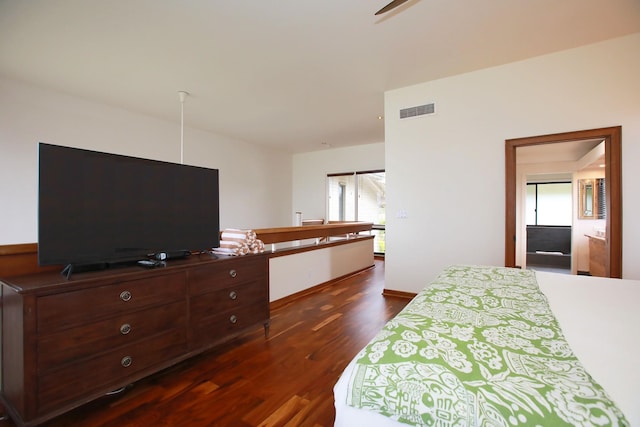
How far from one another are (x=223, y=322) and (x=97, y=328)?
33.6 inches

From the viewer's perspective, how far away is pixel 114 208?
1771mm

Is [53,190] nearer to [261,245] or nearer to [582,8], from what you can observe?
[261,245]

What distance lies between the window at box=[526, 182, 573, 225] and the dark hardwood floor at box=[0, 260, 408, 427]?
6.33 meters

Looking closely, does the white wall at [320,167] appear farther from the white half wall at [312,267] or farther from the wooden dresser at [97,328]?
the wooden dresser at [97,328]

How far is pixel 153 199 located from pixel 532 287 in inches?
104

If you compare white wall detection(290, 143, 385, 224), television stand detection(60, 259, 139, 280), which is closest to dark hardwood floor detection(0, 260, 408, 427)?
television stand detection(60, 259, 139, 280)

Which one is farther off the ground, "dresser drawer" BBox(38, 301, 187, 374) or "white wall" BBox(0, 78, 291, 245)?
"white wall" BBox(0, 78, 291, 245)

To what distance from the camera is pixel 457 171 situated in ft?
11.6

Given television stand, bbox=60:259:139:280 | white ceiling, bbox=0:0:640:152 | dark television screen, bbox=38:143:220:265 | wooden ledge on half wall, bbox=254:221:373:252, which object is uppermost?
white ceiling, bbox=0:0:640:152

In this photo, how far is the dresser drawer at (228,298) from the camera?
2041mm

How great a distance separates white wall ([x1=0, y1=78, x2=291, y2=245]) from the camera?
3533 millimetres

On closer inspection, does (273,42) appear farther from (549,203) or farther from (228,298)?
(549,203)

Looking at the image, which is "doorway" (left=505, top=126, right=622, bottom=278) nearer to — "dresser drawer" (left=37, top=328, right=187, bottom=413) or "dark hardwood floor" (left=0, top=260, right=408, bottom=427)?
"dark hardwood floor" (left=0, top=260, right=408, bottom=427)

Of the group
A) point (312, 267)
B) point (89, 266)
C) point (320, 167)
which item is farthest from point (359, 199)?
point (89, 266)
